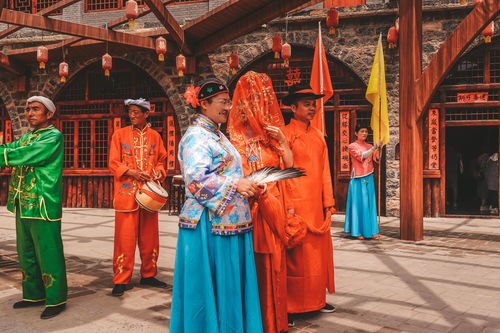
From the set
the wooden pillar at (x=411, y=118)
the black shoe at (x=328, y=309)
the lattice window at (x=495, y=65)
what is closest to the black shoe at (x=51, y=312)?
the black shoe at (x=328, y=309)

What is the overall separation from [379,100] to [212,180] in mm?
5654

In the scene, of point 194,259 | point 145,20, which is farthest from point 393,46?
point 194,259

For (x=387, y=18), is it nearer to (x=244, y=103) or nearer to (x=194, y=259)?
(x=244, y=103)

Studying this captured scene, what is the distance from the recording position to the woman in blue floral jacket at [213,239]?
2383 millimetres

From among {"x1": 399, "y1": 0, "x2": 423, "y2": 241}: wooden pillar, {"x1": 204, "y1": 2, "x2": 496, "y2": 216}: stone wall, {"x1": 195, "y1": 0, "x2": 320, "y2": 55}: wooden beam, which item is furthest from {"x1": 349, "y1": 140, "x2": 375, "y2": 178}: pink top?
{"x1": 204, "y1": 2, "x2": 496, "y2": 216}: stone wall

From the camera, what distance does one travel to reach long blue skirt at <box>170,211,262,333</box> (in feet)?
7.91

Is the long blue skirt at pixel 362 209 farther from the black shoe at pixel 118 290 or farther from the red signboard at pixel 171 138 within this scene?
the red signboard at pixel 171 138

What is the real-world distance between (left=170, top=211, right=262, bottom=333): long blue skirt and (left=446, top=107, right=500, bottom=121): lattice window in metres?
9.02

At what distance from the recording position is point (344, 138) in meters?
10.5

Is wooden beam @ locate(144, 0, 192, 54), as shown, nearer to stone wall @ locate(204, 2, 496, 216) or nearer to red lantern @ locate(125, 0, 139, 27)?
red lantern @ locate(125, 0, 139, 27)

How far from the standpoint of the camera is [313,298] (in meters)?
3.44

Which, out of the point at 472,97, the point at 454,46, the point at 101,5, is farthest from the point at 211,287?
the point at 101,5

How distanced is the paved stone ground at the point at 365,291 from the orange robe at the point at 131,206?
11.1 inches

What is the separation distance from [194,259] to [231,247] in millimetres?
207
